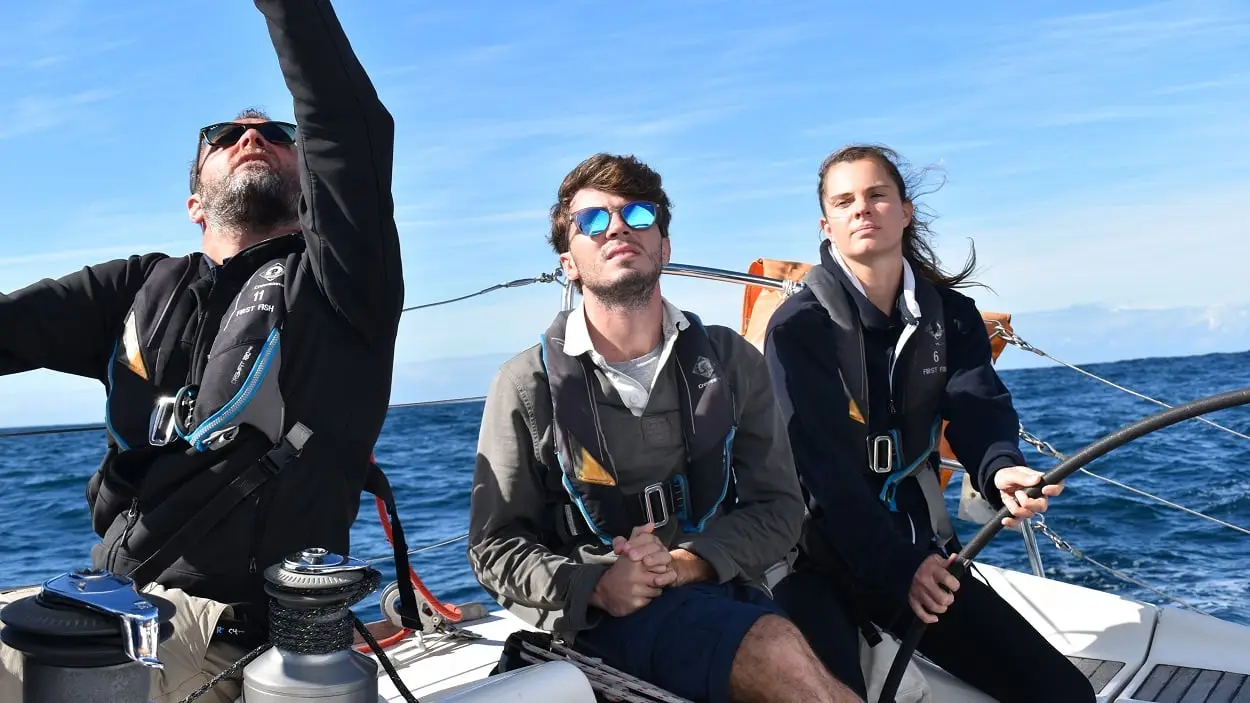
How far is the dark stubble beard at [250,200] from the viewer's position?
8.07 ft

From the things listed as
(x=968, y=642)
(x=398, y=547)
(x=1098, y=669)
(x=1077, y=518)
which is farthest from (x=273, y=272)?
(x=1077, y=518)

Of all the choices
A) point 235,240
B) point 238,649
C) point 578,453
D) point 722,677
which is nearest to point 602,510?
point 578,453

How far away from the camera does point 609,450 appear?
2.67m

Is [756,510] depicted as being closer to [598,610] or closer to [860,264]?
[598,610]

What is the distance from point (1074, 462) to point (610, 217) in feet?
3.85

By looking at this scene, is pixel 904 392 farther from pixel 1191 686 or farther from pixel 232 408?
pixel 232 408

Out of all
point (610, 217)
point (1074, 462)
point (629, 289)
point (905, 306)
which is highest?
point (610, 217)

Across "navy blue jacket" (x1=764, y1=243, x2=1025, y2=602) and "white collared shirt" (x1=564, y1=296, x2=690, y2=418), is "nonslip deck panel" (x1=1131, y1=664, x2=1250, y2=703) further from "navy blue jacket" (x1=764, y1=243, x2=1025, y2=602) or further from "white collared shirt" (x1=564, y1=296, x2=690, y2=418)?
"white collared shirt" (x1=564, y1=296, x2=690, y2=418)

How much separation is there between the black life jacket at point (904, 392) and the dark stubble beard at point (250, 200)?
1506 mm

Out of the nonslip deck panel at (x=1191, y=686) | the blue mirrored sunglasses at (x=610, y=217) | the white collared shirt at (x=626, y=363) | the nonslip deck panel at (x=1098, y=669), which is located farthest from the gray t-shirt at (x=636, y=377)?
the nonslip deck panel at (x=1191, y=686)

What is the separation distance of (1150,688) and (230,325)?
263 centimetres

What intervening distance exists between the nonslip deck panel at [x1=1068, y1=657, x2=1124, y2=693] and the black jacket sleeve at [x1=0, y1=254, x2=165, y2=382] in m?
2.68

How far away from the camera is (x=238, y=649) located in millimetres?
2219

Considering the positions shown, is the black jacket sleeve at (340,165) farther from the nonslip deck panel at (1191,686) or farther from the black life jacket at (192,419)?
the nonslip deck panel at (1191,686)
